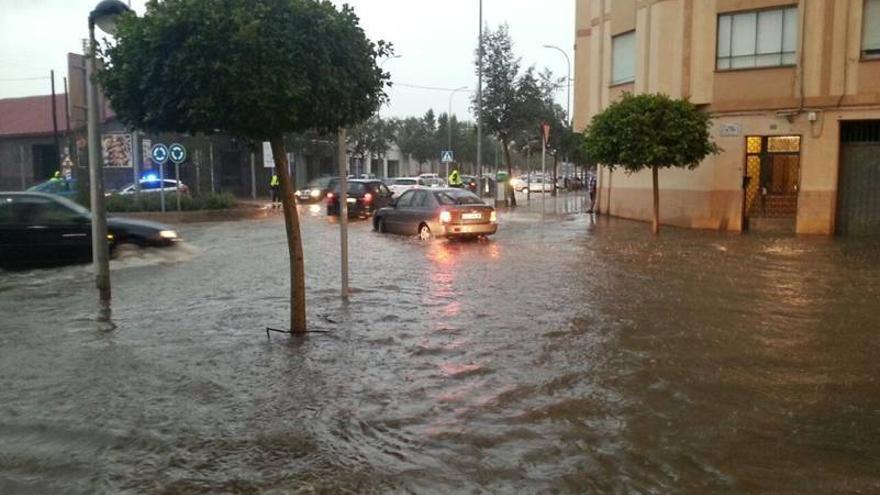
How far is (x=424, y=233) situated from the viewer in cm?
1958

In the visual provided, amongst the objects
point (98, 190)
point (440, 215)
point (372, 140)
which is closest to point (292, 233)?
point (98, 190)

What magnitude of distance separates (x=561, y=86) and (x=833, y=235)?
30.1 metres

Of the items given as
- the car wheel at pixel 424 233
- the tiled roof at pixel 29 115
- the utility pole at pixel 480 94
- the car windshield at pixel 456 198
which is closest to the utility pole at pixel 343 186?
the car wheel at pixel 424 233

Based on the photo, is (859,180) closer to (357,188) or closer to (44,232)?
(357,188)

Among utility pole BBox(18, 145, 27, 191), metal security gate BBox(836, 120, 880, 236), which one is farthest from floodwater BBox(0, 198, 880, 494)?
utility pole BBox(18, 145, 27, 191)

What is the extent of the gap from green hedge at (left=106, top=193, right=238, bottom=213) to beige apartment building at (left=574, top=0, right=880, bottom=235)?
52.4 feet

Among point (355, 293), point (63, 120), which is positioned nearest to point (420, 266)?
point (355, 293)

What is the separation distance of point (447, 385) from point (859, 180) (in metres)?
18.1

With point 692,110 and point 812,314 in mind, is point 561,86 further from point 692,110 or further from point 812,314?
point 812,314

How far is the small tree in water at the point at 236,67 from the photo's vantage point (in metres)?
6.79

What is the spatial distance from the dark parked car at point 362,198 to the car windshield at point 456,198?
8.57 m

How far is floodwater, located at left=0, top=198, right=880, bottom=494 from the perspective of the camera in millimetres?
4711

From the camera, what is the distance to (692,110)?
2061cm

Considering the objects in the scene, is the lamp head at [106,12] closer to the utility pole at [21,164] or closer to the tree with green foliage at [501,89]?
the tree with green foliage at [501,89]
